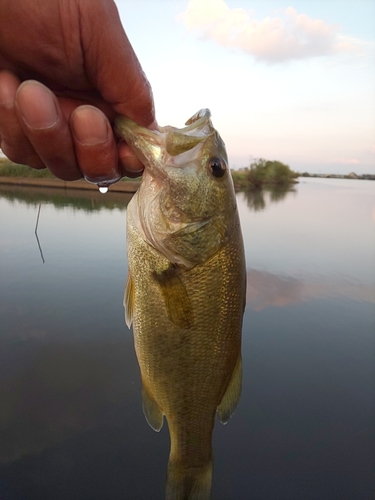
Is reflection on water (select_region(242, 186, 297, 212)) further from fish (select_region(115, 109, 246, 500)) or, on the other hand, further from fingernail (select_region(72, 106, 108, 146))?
fingernail (select_region(72, 106, 108, 146))

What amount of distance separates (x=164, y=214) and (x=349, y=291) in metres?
10.5

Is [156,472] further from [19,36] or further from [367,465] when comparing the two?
[19,36]

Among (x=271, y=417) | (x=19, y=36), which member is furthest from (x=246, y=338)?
(x=19, y=36)

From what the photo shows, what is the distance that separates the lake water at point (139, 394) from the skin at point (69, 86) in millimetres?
4694

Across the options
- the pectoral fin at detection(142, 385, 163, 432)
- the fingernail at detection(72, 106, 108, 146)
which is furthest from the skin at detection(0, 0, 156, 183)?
the pectoral fin at detection(142, 385, 163, 432)

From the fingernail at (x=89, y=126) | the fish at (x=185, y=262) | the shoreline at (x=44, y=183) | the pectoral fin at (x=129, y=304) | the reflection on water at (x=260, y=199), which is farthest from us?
the shoreline at (x=44, y=183)

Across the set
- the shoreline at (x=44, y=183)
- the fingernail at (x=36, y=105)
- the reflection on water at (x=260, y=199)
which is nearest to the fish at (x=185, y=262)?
the fingernail at (x=36, y=105)

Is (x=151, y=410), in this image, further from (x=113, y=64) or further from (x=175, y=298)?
(x=113, y=64)

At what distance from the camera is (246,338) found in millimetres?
7820

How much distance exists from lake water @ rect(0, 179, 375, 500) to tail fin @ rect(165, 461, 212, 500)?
10.3 feet

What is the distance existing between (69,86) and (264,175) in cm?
6140

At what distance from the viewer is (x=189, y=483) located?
2.01 m

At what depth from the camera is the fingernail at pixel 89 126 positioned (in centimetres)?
168

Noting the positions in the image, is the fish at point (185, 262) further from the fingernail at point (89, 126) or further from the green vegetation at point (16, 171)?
the green vegetation at point (16, 171)
